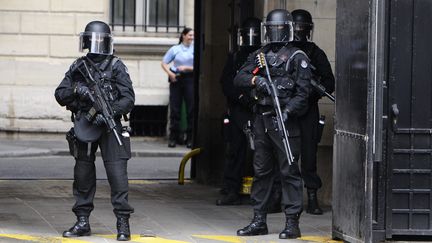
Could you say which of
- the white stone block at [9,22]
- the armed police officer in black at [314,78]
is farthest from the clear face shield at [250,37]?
the white stone block at [9,22]

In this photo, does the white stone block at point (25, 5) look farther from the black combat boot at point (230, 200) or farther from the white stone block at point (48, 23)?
the black combat boot at point (230, 200)

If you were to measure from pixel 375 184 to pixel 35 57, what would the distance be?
11.7 m

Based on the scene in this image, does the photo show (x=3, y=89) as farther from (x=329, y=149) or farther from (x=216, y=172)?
(x=329, y=149)

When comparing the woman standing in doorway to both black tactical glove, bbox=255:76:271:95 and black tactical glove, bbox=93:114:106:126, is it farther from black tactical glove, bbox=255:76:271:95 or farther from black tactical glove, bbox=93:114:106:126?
black tactical glove, bbox=93:114:106:126

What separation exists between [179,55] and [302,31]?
28.6 feet

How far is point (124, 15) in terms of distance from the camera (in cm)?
2230

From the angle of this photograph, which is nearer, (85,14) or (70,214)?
(70,214)


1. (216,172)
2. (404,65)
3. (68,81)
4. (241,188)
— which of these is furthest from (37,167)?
(404,65)

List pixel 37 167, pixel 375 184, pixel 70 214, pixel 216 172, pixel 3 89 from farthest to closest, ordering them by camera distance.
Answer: pixel 3 89 < pixel 37 167 < pixel 216 172 < pixel 70 214 < pixel 375 184

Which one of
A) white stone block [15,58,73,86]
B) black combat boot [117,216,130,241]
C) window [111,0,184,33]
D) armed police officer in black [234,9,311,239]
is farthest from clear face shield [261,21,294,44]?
window [111,0,184,33]

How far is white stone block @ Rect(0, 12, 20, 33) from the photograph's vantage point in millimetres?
21234

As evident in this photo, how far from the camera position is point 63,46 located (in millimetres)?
21422

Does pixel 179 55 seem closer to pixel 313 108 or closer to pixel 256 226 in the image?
pixel 313 108

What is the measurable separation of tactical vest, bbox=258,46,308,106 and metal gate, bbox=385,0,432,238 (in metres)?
0.90
